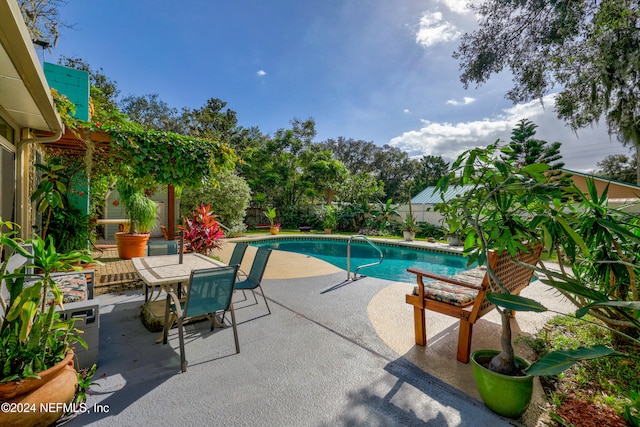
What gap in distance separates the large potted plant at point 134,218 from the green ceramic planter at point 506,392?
24.8 feet

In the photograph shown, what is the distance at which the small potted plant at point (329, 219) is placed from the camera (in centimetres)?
1803

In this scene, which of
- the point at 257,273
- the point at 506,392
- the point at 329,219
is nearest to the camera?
the point at 506,392

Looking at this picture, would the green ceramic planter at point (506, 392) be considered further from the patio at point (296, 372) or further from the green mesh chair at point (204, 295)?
the green mesh chair at point (204, 295)

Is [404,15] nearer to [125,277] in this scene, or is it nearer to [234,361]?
[234,361]

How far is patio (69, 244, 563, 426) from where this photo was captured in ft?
6.84

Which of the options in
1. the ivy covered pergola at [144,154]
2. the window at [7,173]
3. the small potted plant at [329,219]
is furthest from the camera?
the small potted plant at [329,219]

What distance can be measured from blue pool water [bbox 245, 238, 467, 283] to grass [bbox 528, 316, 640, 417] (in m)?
4.33

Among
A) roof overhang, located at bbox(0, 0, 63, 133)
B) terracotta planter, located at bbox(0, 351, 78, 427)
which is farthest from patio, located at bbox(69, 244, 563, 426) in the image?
roof overhang, located at bbox(0, 0, 63, 133)

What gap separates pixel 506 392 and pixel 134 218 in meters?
7.88

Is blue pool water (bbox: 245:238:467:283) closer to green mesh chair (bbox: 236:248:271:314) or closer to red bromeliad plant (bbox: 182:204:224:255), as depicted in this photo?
red bromeliad plant (bbox: 182:204:224:255)

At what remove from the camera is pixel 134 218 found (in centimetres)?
694

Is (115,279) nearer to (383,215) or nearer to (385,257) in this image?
(385,257)

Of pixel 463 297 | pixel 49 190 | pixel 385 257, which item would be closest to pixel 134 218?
pixel 49 190

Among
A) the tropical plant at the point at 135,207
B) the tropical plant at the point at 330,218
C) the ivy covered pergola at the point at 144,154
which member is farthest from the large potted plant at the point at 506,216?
the tropical plant at the point at 330,218
